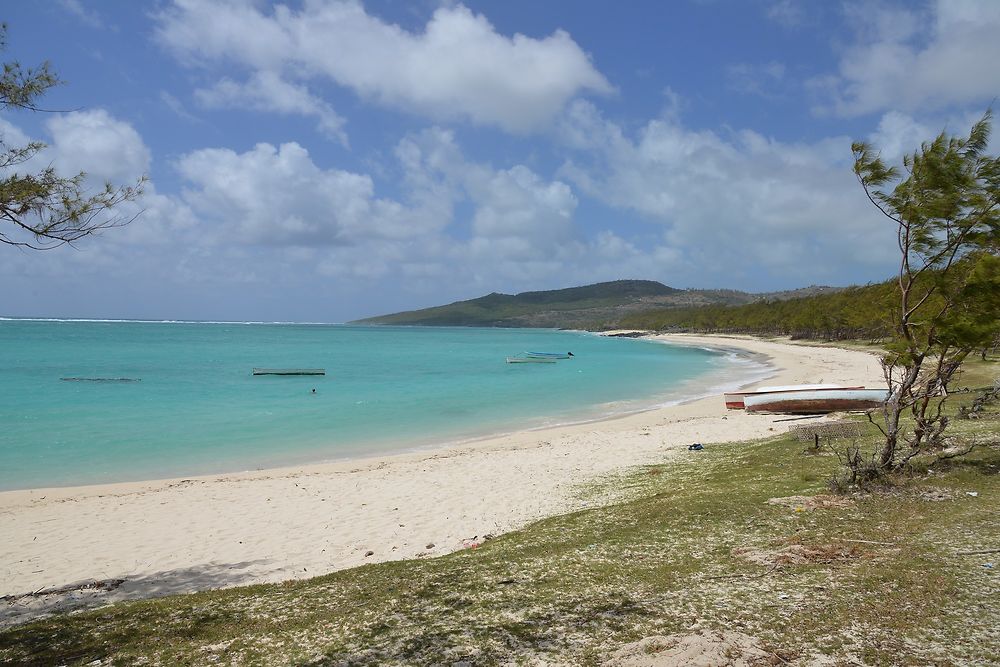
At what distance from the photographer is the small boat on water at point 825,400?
23.7m

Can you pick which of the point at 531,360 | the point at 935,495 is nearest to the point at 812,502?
the point at 935,495

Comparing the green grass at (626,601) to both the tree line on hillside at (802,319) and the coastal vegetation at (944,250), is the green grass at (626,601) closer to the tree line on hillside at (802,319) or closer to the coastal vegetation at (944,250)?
the coastal vegetation at (944,250)

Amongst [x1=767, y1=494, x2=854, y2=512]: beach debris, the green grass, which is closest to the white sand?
the green grass

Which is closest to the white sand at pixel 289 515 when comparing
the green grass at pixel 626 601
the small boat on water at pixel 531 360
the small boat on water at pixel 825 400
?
the green grass at pixel 626 601

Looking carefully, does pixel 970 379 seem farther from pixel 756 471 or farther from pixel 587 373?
pixel 587 373

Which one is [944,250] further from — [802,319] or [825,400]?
[802,319]

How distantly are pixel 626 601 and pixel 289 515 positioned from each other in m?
9.67

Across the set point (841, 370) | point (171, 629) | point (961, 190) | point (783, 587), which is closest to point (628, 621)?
point (783, 587)

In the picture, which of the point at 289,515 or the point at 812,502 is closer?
the point at 812,502

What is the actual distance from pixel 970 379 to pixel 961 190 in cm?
2401

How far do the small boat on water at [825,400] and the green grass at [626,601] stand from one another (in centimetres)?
1606

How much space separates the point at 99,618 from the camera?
6.43 meters

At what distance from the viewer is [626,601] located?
5.78 metres

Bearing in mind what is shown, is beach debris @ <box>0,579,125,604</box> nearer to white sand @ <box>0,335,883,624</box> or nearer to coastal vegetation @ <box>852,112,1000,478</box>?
white sand @ <box>0,335,883,624</box>
